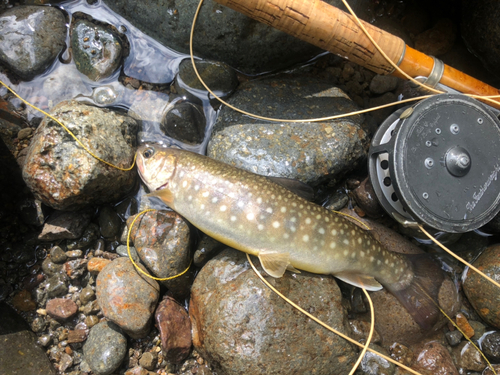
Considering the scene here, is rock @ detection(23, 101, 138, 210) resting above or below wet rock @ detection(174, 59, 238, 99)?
below

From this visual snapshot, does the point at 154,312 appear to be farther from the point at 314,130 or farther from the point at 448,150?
the point at 448,150

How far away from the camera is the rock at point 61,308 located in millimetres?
3012

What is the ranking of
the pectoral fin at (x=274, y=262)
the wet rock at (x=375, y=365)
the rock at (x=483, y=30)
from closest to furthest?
the pectoral fin at (x=274, y=262)
the wet rock at (x=375, y=365)
the rock at (x=483, y=30)

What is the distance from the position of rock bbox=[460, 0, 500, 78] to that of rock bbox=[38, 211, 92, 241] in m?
4.75

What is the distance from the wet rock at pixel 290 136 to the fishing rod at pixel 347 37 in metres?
0.62

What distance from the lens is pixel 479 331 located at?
3357 millimetres

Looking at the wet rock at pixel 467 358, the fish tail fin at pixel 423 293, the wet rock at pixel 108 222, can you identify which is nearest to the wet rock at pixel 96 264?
the wet rock at pixel 108 222

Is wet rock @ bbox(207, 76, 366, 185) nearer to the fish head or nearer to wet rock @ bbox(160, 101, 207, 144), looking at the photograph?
wet rock @ bbox(160, 101, 207, 144)

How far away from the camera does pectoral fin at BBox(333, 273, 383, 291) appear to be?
2.90 meters

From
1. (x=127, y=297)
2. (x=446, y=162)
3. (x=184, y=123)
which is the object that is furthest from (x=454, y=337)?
(x=184, y=123)

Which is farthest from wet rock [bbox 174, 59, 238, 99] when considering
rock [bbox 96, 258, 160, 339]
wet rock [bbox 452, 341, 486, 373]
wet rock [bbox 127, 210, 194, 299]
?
wet rock [bbox 452, 341, 486, 373]

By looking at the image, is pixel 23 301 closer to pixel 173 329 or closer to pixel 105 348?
pixel 105 348

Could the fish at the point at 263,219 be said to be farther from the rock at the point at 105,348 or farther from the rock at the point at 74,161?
the rock at the point at 105,348

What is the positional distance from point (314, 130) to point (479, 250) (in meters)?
2.29
